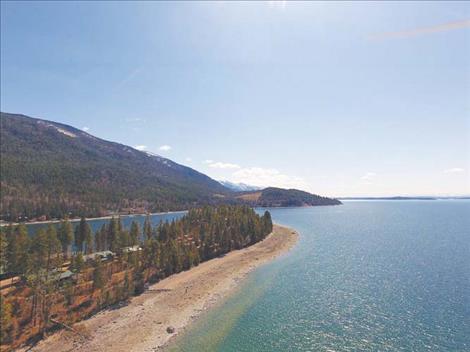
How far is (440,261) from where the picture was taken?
95.3 m

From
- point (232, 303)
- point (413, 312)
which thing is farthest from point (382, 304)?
point (232, 303)

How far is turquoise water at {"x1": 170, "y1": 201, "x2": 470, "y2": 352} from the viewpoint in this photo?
1857 inches

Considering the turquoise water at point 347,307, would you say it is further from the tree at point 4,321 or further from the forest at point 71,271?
the tree at point 4,321

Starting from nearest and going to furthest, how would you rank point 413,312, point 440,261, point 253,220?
point 413,312, point 440,261, point 253,220

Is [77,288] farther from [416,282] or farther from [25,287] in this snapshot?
[416,282]

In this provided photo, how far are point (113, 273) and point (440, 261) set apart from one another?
100458mm

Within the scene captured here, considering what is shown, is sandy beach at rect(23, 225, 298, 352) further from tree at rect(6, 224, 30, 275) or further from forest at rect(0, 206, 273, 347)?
tree at rect(6, 224, 30, 275)

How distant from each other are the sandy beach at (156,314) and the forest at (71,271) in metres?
3.53

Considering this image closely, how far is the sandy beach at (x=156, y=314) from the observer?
46906mm

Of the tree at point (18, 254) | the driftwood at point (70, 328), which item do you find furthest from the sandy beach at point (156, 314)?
the tree at point (18, 254)

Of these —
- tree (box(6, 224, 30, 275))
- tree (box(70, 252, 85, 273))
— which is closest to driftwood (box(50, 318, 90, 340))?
tree (box(70, 252, 85, 273))

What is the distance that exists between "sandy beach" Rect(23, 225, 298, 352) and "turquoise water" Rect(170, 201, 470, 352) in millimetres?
3732

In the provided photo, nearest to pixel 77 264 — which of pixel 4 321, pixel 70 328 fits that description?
pixel 70 328

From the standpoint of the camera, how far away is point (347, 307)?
60.8 m
